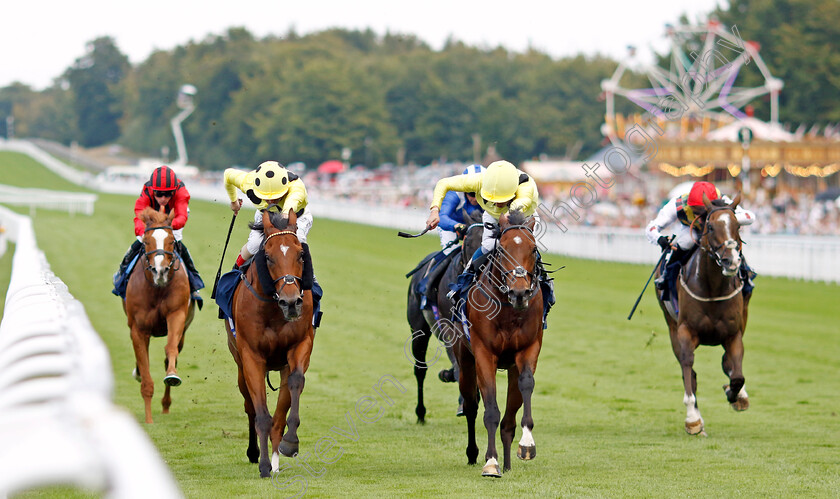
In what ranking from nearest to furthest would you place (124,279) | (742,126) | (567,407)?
(124,279) → (567,407) → (742,126)

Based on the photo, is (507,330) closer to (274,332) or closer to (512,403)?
(512,403)

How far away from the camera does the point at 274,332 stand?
7.41 metres

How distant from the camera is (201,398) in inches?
439

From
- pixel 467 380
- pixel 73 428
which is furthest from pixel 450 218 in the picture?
pixel 73 428

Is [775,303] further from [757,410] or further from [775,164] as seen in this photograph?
[775,164]

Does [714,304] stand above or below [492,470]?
above

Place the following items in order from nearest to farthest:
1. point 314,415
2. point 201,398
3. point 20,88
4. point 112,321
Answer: point 314,415 → point 201,398 → point 112,321 → point 20,88

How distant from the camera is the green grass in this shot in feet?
23.1

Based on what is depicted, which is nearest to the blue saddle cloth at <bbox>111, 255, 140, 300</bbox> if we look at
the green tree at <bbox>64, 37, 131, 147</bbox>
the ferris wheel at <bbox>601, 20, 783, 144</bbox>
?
the ferris wheel at <bbox>601, 20, 783, 144</bbox>

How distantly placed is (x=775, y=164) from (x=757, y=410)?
2949 centimetres

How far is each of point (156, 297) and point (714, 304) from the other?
15.7 feet

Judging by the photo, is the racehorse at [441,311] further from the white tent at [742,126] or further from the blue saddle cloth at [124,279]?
the white tent at [742,126]

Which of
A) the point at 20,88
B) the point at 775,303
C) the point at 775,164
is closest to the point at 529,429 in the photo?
the point at 775,303

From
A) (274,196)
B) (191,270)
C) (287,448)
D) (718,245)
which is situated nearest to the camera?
(287,448)
